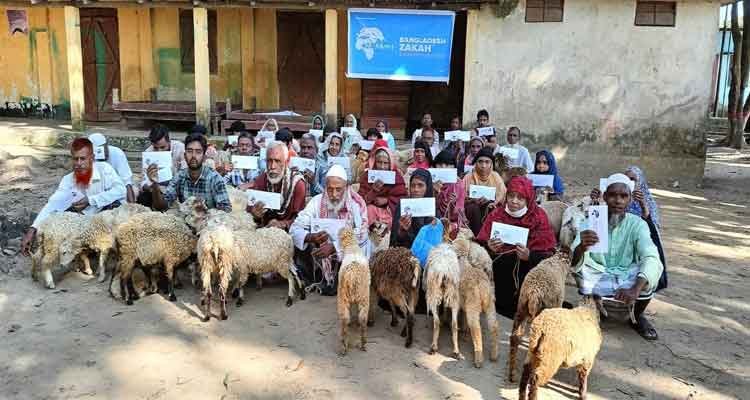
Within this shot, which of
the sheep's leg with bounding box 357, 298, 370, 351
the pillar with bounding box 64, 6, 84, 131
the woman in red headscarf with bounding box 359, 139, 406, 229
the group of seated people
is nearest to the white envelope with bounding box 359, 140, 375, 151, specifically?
the group of seated people

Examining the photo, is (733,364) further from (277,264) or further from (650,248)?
(277,264)

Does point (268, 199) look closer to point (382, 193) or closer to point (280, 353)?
point (382, 193)

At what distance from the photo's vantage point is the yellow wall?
16328 mm

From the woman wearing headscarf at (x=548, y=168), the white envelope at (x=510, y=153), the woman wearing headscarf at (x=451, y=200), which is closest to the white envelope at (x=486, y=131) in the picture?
the white envelope at (x=510, y=153)

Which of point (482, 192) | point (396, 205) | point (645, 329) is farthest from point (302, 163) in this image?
point (645, 329)

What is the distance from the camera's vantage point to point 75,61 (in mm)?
13516

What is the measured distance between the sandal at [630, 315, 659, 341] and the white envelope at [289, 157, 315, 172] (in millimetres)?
4402

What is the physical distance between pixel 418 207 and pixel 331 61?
8.11 meters

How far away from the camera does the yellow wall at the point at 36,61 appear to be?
16.3m

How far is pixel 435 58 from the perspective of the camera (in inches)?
508

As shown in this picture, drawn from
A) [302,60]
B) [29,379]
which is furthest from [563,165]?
[29,379]

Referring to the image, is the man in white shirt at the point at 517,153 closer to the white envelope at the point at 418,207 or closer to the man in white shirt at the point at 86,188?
the white envelope at the point at 418,207

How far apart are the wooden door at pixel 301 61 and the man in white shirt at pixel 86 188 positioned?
9.25m

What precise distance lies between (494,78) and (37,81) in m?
12.7
